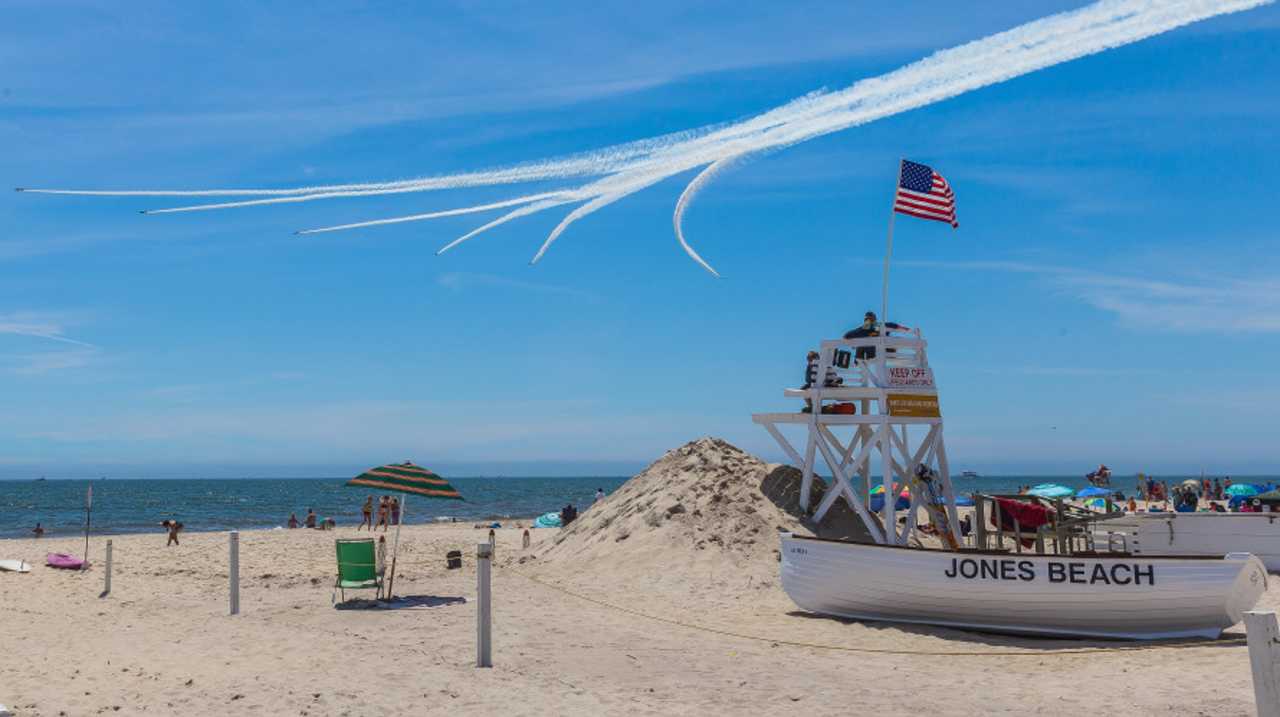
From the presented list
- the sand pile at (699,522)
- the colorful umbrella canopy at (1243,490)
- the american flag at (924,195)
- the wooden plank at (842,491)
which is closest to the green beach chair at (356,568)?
the sand pile at (699,522)

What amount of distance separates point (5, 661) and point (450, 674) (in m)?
5.76

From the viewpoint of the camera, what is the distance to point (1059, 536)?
15391 millimetres

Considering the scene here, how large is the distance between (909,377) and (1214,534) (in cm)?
997

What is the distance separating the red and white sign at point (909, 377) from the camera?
60.8 ft

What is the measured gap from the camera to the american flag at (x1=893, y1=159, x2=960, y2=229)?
748 inches

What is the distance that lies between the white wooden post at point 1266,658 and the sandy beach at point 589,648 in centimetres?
354

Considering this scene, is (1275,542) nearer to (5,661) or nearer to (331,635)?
(331,635)

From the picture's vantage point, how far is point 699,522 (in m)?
21.0

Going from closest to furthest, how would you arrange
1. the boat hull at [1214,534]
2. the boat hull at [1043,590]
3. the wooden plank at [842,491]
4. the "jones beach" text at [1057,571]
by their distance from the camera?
1. the boat hull at [1043,590]
2. the "jones beach" text at [1057,571]
3. the wooden plank at [842,491]
4. the boat hull at [1214,534]

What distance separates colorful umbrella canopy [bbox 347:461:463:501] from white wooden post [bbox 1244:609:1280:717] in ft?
38.1

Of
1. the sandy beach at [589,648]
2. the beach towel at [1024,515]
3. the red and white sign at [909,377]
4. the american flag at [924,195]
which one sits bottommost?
the sandy beach at [589,648]

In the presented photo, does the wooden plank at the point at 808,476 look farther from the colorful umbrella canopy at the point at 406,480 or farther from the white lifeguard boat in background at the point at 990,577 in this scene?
the colorful umbrella canopy at the point at 406,480

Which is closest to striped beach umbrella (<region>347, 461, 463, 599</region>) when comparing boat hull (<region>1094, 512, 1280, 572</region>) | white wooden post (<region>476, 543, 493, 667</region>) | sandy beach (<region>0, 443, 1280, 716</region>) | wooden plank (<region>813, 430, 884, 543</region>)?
sandy beach (<region>0, 443, 1280, 716</region>)

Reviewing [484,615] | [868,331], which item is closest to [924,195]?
[868,331]
